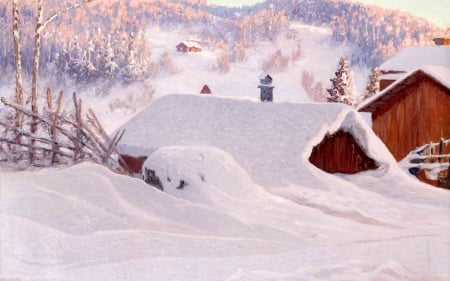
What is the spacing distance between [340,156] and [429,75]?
1.95ft

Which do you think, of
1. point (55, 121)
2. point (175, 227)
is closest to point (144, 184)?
point (175, 227)

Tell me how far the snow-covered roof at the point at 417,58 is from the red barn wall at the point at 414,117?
7 cm

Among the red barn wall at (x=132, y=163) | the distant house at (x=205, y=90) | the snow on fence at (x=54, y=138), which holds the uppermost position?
the distant house at (x=205, y=90)

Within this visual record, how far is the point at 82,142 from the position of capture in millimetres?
3205

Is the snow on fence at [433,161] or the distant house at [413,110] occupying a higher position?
the distant house at [413,110]

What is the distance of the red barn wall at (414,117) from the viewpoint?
3.16 meters

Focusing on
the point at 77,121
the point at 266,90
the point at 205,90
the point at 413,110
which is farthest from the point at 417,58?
the point at 77,121

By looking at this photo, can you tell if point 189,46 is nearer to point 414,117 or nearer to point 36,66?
point 36,66

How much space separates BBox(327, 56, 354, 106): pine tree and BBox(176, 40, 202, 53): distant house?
639mm

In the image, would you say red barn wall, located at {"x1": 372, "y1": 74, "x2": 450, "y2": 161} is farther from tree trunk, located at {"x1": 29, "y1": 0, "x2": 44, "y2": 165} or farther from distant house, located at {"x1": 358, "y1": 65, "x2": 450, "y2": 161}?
tree trunk, located at {"x1": 29, "y1": 0, "x2": 44, "y2": 165}

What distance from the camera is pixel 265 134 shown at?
10.3ft

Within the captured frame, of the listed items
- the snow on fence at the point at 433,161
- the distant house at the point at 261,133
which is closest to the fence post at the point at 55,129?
the distant house at the point at 261,133

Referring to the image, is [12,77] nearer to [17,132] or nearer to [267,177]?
[17,132]

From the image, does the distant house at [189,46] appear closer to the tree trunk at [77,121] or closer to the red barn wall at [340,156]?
the tree trunk at [77,121]
